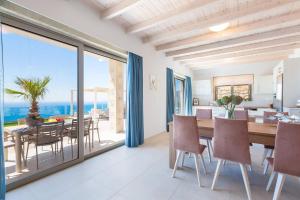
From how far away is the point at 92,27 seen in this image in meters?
2.80

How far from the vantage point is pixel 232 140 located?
189 centimetres

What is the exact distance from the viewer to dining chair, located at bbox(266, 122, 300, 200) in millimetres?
1534

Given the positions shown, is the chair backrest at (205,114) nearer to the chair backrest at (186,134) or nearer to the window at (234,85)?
the chair backrest at (186,134)

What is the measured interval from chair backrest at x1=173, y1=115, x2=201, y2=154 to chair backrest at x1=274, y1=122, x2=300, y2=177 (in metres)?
0.86

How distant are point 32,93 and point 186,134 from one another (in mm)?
2366

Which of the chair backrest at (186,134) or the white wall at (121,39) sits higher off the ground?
the white wall at (121,39)

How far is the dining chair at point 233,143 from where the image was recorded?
183 cm

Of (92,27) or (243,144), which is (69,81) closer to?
(92,27)

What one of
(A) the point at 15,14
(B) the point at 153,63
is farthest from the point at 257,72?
(A) the point at 15,14

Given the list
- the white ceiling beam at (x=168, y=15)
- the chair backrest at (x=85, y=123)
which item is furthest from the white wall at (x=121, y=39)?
the chair backrest at (x=85, y=123)

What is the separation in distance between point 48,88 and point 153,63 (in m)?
2.86

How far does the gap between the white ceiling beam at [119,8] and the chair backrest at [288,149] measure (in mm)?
2508

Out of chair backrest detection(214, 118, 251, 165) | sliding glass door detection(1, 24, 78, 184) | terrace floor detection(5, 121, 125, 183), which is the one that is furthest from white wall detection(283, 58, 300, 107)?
sliding glass door detection(1, 24, 78, 184)

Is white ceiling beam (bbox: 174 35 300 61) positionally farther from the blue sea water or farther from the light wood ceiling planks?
the blue sea water
